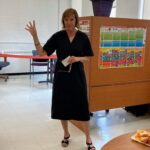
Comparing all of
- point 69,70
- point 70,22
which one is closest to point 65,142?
point 69,70

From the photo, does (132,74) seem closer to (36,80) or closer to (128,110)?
(128,110)

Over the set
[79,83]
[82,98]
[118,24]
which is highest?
[118,24]

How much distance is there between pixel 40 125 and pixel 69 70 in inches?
44.8

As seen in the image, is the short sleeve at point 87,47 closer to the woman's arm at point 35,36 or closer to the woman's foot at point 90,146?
the woman's arm at point 35,36

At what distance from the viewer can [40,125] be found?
10.9 ft

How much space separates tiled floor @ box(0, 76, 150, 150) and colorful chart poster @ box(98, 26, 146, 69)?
838 mm

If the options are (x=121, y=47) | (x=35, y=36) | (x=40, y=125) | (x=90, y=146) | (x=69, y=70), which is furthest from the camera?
(x=40, y=125)

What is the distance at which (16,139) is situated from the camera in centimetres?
289

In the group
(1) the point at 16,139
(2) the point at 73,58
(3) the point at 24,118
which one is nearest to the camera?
(2) the point at 73,58

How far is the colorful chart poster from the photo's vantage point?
10.1ft

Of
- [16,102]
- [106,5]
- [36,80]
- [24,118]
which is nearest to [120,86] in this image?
[106,5]

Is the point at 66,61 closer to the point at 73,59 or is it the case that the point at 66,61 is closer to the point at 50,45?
the point at 73,59

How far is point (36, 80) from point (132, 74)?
3.37 meters

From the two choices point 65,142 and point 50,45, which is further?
point 65,142
